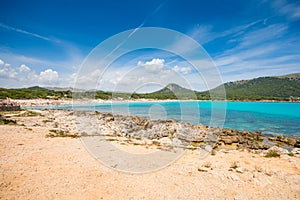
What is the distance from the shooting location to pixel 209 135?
59.1 feet

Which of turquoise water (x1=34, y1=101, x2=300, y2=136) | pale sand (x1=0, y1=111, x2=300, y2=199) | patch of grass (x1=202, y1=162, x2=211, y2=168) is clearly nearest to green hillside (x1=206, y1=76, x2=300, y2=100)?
turquoise water (x1=34, y1=101, x2=300, y2=136)

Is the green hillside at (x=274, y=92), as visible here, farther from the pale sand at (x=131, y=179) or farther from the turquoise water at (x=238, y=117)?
the pale sand at (x=131, y=179)

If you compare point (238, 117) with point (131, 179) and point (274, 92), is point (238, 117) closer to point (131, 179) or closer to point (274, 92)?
point (131, 179)

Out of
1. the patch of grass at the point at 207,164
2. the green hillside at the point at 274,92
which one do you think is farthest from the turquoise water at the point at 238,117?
the green hillside at the point at 274,92

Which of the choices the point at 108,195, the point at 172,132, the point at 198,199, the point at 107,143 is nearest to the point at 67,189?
the point at 108,195

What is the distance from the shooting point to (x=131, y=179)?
656 cm

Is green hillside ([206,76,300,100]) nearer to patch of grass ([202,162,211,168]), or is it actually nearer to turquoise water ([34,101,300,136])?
turquoise water ([34,101,300,136])

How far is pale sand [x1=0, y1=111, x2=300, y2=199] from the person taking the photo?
17.9 ft

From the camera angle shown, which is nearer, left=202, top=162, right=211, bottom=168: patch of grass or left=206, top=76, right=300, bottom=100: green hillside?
left=202, top=162, right=211, bottom=168: patch of grass

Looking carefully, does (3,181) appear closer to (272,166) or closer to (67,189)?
(67,189)

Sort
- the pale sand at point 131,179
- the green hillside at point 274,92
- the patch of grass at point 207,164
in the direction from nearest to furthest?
1. the pale sand at point 131,179
2. the patch of grass at point 207,164
3. the green hillside at point 274,92

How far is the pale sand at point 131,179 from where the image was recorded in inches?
215

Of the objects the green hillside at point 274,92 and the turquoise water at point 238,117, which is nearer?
the turquoise water at point 238,117

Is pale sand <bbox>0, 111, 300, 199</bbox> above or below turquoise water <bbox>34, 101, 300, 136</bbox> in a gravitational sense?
above
